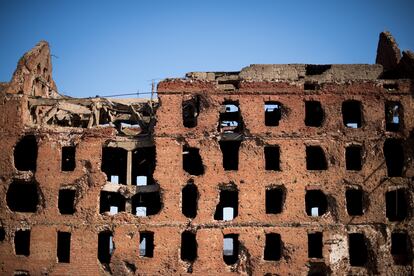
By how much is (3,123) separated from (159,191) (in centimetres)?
907

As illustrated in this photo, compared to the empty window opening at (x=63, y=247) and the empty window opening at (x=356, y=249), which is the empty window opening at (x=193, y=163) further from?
the empty window opening at (x=356, y=249)

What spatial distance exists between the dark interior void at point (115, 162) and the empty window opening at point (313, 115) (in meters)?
10.3

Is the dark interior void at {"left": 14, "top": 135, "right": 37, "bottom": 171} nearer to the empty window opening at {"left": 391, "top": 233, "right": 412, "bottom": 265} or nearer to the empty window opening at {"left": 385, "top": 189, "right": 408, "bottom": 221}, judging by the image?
the empty window opening at {"left": 385, "top": 189, "right": 408, "bottom": 221}

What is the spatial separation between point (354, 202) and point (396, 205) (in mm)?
2103

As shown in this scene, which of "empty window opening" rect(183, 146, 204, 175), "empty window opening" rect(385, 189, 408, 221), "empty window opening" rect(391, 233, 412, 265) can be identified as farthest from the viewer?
"empty window opening" rect(183, 146, 204, 175)

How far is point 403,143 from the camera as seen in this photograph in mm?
26969

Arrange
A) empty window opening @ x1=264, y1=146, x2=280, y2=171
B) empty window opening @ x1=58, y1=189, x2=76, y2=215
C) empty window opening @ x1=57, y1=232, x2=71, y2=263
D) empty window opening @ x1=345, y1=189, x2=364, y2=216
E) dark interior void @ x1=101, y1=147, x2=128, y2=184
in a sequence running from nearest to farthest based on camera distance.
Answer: empty window opening @ x1=345, y1=189, x2=364, y2=216 → empty window opening @ x1=264, y1=146, x2=280, y2=171 → empty window opening @ x1=57, y1=232, x2=71, y2=263 → empty window opening @ x1=58, y1=189, x2=76, y2=215 → dark interior void @ x1=101, y1=147, x2=128, y2=184

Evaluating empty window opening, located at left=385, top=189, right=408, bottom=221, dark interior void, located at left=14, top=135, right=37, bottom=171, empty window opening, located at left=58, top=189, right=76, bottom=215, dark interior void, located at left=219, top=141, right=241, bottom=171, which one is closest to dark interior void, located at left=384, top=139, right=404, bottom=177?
empty window opening, located at left=385, top=189, right=408, bottom=221

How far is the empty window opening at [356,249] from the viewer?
2706 cm

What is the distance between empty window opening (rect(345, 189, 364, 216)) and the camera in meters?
27.6

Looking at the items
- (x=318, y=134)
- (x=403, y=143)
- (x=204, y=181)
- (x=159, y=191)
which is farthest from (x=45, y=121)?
(x=403, y=143)

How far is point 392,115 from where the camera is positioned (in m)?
29.3

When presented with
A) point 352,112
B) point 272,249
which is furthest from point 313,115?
point 272,249

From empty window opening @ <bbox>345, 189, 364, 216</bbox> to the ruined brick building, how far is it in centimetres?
9
